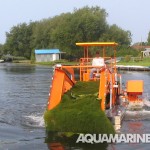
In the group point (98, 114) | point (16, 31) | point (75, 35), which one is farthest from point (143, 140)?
point (16, 31)

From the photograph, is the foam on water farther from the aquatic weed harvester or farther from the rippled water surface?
the aquatic weed harvester

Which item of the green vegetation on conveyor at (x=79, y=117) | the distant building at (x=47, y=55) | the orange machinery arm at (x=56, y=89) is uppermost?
the orange machinery arm at (x=56, y=89)

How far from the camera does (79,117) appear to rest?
46.5 ft

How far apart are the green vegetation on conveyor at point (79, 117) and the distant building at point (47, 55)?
95.2 m

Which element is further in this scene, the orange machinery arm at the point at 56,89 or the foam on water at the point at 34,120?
the foam on water at the point at 34,120

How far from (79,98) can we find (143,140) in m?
2.86

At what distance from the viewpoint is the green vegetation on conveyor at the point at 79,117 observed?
14.0 meters

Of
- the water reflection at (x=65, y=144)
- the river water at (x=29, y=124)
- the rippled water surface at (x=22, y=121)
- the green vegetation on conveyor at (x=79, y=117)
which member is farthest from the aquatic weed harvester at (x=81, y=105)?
the rippled water surface at (x=22, y=121)

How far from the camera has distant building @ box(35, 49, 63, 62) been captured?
4416 inches

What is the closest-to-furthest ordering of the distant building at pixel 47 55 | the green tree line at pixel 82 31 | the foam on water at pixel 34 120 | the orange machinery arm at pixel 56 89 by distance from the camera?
the orange machinery arm at pixel 56 89 → the foam on water at pixel 34 120 → the green tree line at pixel 82 31 → the distant building at pixel 47 55

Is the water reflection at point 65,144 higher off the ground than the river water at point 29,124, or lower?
higher

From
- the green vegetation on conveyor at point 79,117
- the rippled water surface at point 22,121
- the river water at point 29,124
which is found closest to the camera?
the river water at point 29,124

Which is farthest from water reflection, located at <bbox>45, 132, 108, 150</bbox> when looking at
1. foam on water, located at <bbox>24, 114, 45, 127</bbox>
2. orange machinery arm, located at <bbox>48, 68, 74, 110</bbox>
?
foam on water, located at <bbox>24, 114, 45, 127</bbox>

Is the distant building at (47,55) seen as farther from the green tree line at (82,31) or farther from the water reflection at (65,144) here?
the water reflection at (65,144)
